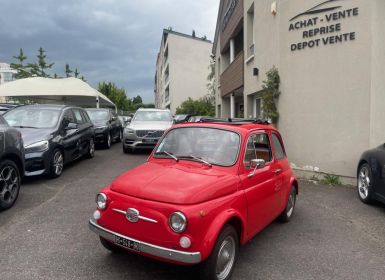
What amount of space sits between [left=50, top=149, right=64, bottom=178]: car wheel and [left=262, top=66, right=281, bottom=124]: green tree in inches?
222

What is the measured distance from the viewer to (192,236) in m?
3.05

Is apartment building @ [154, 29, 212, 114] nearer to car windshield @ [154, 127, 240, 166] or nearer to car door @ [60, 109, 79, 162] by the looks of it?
car door @ [60, 109, 79, 162]

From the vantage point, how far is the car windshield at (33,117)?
8531mm

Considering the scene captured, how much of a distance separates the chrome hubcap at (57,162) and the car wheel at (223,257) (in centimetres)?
569

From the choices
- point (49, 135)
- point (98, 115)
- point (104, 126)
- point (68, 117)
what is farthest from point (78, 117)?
point (98, 115)

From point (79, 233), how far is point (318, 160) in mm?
6142

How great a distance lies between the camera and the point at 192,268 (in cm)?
355

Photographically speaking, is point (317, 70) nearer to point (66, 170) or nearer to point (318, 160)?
point (318, 160)

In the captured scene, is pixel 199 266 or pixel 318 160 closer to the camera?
pixel 199 266

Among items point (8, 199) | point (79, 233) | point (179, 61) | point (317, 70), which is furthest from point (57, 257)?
point (179, 61)

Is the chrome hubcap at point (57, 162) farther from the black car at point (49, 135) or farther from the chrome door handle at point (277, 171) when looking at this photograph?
the chrome door handle at point (277, 171)

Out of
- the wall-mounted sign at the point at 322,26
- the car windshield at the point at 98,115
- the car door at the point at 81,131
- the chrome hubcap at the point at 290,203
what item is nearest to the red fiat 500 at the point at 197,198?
the chrome hubcap at the point at 290,203

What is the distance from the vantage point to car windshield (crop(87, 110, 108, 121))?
1510cm

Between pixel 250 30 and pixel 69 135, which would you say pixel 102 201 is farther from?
pixel 250 30
